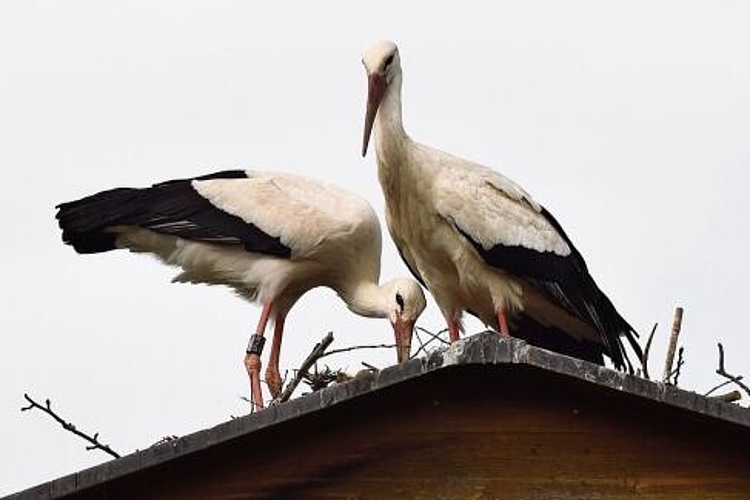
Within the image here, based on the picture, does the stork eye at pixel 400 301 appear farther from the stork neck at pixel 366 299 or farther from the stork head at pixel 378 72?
the stork head at pixel 378 72

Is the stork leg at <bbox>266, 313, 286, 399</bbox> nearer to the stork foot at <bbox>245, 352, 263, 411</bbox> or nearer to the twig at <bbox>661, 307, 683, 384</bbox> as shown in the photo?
the stork foot at <bbox>245, 352, 263, 411</bbox>

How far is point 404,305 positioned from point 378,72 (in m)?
1.85

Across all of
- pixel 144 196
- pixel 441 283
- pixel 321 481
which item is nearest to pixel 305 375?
pixel 441 283

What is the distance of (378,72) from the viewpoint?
10.8 meters

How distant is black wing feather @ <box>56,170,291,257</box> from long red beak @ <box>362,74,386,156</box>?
5.28ft

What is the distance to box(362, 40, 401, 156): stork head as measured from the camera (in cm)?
1066

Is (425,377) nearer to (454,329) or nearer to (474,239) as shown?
(474,239)

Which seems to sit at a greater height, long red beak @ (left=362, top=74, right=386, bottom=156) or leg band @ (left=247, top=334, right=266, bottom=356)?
long red beak @ (left=362, top=74, right=386, bottom=156)

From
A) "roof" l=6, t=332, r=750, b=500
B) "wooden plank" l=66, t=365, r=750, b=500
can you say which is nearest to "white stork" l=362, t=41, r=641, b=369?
"wooden plank" l=66, t=365, r=750, b=500

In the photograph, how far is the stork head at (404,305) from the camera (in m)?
12.1

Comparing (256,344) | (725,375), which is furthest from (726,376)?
(256,344)

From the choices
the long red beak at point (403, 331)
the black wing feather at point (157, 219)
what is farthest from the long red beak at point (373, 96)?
the long red beak at point (403, 331)

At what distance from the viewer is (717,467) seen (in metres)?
5.98

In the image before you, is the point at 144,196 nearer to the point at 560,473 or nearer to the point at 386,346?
the point at 386,346
